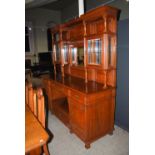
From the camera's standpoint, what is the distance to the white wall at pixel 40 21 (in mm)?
6077

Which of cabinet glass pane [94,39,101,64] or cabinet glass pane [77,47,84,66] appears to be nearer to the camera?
cabinet glass pane [94,39,101,64]

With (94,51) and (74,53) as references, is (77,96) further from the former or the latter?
(74,53)

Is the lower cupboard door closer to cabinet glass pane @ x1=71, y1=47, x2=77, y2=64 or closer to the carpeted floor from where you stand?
the carpeted floor

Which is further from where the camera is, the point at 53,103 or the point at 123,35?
the point at 53,103

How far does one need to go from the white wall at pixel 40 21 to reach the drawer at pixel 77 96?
451 centimetres

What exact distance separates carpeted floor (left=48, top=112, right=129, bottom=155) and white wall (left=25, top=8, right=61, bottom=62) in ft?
15.3

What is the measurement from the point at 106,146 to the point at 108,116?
0.42 meters

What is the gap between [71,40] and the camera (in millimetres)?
3002

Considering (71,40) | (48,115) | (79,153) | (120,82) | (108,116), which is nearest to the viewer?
(79,153)

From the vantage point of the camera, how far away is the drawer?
2.02m

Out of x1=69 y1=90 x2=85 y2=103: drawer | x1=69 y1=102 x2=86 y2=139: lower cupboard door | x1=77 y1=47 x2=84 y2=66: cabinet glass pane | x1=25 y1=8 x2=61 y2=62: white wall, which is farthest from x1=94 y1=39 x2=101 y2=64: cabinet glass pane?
x1=25 y1=8 x2=61 y2=62: white wall
